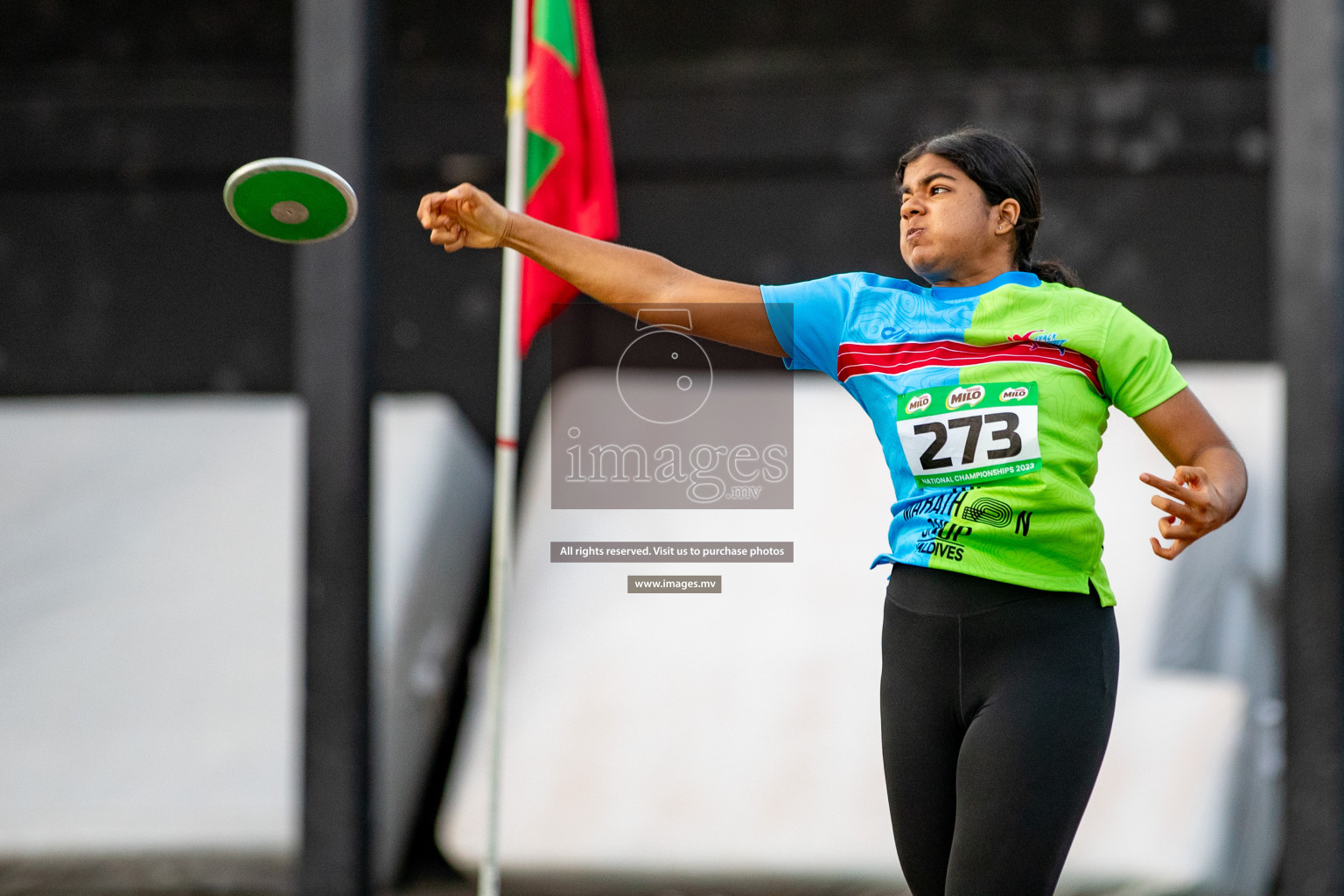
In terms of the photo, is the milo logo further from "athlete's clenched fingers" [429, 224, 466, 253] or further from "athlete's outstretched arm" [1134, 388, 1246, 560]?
"athlete's clenched fingers" [429, 224, 466, 253]

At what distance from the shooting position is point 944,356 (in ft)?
5.01

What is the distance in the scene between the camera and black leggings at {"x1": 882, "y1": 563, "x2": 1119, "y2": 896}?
142 centimetres

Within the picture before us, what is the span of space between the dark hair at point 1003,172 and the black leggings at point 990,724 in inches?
17.1

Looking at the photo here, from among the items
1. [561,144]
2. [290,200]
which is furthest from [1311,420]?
[290,200]

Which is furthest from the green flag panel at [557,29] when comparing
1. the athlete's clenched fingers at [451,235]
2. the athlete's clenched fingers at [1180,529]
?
the athlete's clenched fingers at [1180,529]

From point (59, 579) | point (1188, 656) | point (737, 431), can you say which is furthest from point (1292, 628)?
point (59, 579)

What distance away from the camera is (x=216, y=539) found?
175 inches

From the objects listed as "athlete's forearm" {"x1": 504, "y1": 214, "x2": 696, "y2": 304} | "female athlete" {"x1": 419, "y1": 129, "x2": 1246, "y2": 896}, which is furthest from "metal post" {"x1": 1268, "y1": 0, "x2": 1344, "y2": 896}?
"athlete's forearm" {"x1": 504, "y1": 214, "x2": 696, "y2": 304}

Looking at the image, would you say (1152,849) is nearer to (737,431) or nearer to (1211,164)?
A: (737,431)

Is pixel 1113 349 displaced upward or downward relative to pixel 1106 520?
upward

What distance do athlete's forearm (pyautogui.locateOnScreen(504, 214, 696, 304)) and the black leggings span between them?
0.47 meters

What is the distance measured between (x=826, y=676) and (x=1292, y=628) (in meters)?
1.32

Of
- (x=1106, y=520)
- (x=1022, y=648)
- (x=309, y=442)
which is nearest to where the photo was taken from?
(x=1022, y=648)

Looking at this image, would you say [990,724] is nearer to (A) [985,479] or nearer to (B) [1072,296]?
(A) [985,479]
